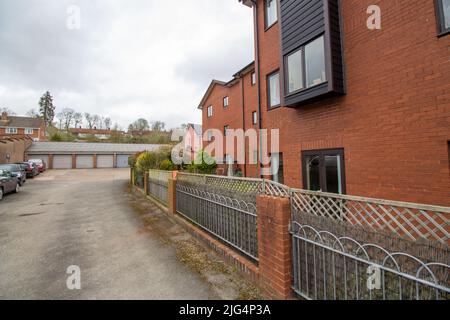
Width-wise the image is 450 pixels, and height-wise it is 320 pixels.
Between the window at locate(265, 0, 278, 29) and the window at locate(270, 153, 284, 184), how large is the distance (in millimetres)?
→ 4746

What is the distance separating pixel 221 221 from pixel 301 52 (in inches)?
198

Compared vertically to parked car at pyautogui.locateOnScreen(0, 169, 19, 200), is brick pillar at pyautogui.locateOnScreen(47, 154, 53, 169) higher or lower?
higher

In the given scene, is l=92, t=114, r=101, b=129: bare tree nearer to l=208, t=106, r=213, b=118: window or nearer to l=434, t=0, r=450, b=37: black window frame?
l=208, t=106, r=213, b=118: window

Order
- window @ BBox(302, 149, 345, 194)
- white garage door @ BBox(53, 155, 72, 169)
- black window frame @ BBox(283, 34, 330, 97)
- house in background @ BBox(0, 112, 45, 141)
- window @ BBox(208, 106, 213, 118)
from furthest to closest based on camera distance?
house in background @ BBox(0, 112, 45, 141), white garage door @ BBox(53, 155, 72, 169), window @ BBox(208, 106, 213, 118), black window frame @ BBox(283, 34, 330, 97), window @ BBox(302, 149, 345, 194)

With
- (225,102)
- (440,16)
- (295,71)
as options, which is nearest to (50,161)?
(225,102)

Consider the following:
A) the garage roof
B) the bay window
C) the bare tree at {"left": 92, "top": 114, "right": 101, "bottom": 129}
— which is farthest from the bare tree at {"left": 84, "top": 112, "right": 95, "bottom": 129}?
the bay window

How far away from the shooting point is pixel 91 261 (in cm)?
428

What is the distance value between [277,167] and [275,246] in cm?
522

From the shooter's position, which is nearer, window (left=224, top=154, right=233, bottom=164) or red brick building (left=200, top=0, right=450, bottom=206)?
red brick building (left=200, top=0, right=450, bottom=206)

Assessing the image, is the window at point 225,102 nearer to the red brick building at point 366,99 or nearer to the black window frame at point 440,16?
the red brick building at point 366,99

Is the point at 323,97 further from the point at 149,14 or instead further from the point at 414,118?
the point at 149,14

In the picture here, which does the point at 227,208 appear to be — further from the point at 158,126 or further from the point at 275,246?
the point at 158,126

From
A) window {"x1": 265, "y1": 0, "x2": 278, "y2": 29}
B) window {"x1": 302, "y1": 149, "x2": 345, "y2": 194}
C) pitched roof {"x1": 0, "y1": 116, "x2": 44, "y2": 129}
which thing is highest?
pitched roof {"x1": 0, "y1": 116, "x2": 44, "y2": 129}

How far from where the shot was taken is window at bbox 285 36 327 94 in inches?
224
